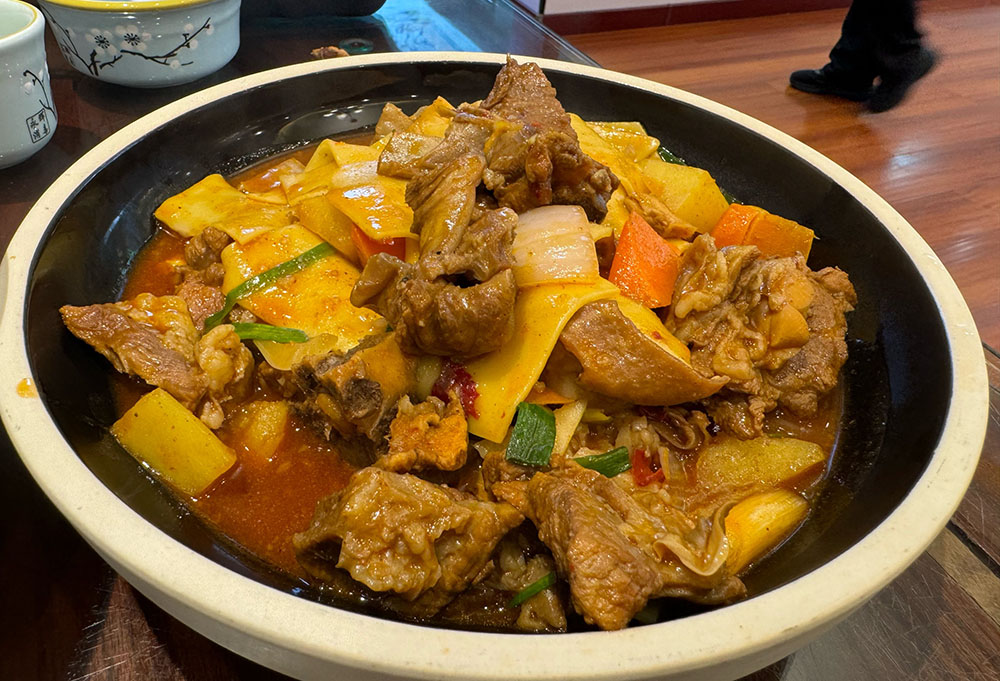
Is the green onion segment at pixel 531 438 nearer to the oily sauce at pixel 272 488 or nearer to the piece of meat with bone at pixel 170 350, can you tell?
the oily sauce at pixel 272 488

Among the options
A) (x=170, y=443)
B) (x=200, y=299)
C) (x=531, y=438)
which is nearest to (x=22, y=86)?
(x=200, y=299)

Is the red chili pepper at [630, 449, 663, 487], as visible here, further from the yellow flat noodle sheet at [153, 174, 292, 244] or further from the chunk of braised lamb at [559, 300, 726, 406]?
the yellow flat noodle sheet at [153, 174, 292, 244]

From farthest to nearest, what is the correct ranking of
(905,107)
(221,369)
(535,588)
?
(905,107) < (221,369) < (535,588)

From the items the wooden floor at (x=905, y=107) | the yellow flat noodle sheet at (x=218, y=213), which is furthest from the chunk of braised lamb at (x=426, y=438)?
the wooden floor at (x=905, y=107)

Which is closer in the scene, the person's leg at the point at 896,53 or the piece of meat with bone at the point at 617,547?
the piece of meat with bone at the point at 617,547

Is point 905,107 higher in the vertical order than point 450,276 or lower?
lower

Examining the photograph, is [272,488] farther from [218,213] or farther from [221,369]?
[218,213]

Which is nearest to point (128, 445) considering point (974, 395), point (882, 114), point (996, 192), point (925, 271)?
point (974, 395)
